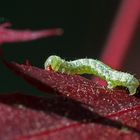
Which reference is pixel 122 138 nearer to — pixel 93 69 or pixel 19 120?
pixel 19 120

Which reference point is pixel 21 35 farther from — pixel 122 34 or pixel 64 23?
pixel 64 23

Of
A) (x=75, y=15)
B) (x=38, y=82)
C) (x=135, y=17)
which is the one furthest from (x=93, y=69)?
(x=75, y=15)

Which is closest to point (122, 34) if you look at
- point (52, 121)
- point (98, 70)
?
point (98, 70)

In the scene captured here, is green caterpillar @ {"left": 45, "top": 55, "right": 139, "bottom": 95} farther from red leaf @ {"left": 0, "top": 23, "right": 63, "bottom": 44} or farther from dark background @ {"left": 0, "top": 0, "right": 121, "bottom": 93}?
dark background @ {"left": 0, "top": 0, "right": 121, "bottom": 93}

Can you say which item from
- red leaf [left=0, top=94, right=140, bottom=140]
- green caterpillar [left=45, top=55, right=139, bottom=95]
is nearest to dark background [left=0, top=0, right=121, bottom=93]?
green caterpillar [left=45, top=55, right=139, bottom=95]

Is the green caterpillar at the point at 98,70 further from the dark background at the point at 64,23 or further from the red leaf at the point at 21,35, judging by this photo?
the dark background at the point at 64,23
